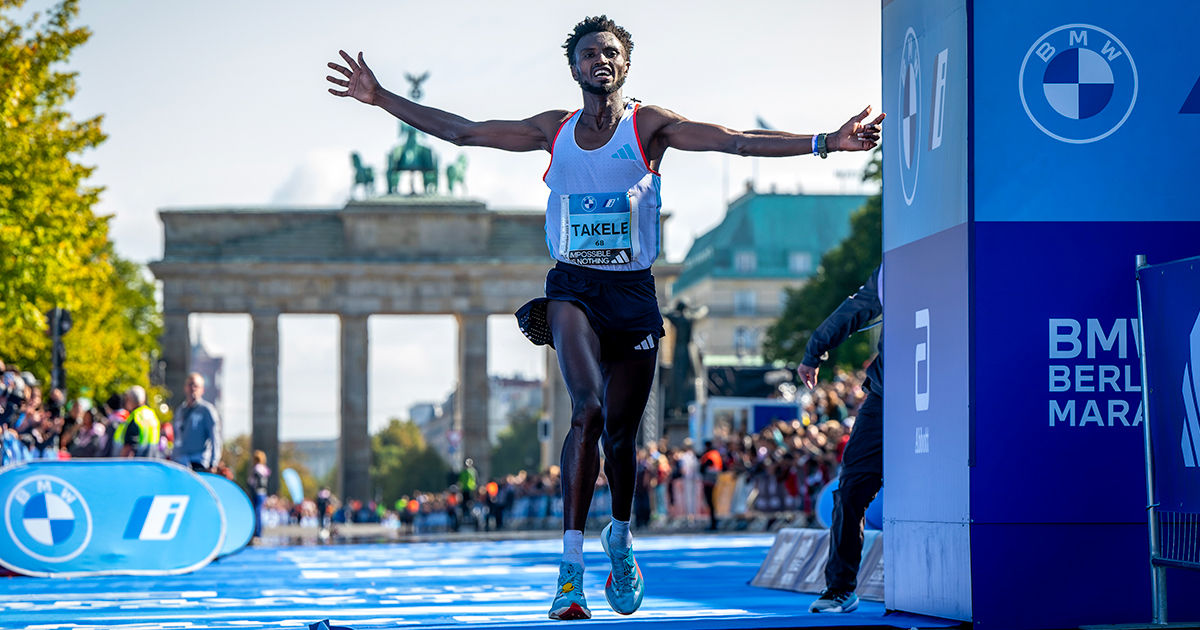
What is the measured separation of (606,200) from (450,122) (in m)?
0.75

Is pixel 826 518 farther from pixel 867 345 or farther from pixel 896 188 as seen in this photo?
pixel 867 345

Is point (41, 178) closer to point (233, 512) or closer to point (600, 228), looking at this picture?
point (233, 512)

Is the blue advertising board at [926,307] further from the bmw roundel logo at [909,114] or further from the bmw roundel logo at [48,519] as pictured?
the bmw roundel logo at [48,519]

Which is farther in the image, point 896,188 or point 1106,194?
point 896,188

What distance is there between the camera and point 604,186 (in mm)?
5633

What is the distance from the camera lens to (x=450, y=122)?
5965 mm

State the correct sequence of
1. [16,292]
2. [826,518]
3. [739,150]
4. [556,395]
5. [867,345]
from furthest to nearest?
1. [867,345]
2. [556,395]
3. [16,292]
4. [826,518]
5. [739,150]

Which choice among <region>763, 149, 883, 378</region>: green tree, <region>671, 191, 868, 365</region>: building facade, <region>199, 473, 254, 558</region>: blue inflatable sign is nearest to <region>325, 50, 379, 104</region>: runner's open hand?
<region>199, 473, 254, 558</region>: blue inflatable sign

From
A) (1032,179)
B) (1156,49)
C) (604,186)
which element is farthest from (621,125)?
(1156,49)

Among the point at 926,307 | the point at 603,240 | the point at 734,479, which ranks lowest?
the point at 734,479

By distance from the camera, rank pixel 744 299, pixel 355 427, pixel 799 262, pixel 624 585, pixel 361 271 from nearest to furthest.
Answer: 1. pixel 624 585
2. pixel 361 271
3. pixel 355 427
4. pixel 744 299
5. pixel 799 262

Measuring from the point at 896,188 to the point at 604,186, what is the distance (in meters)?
1.06

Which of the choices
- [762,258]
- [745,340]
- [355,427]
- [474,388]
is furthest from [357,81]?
[762,258]

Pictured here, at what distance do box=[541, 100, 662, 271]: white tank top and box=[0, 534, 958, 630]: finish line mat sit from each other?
1274 mm
